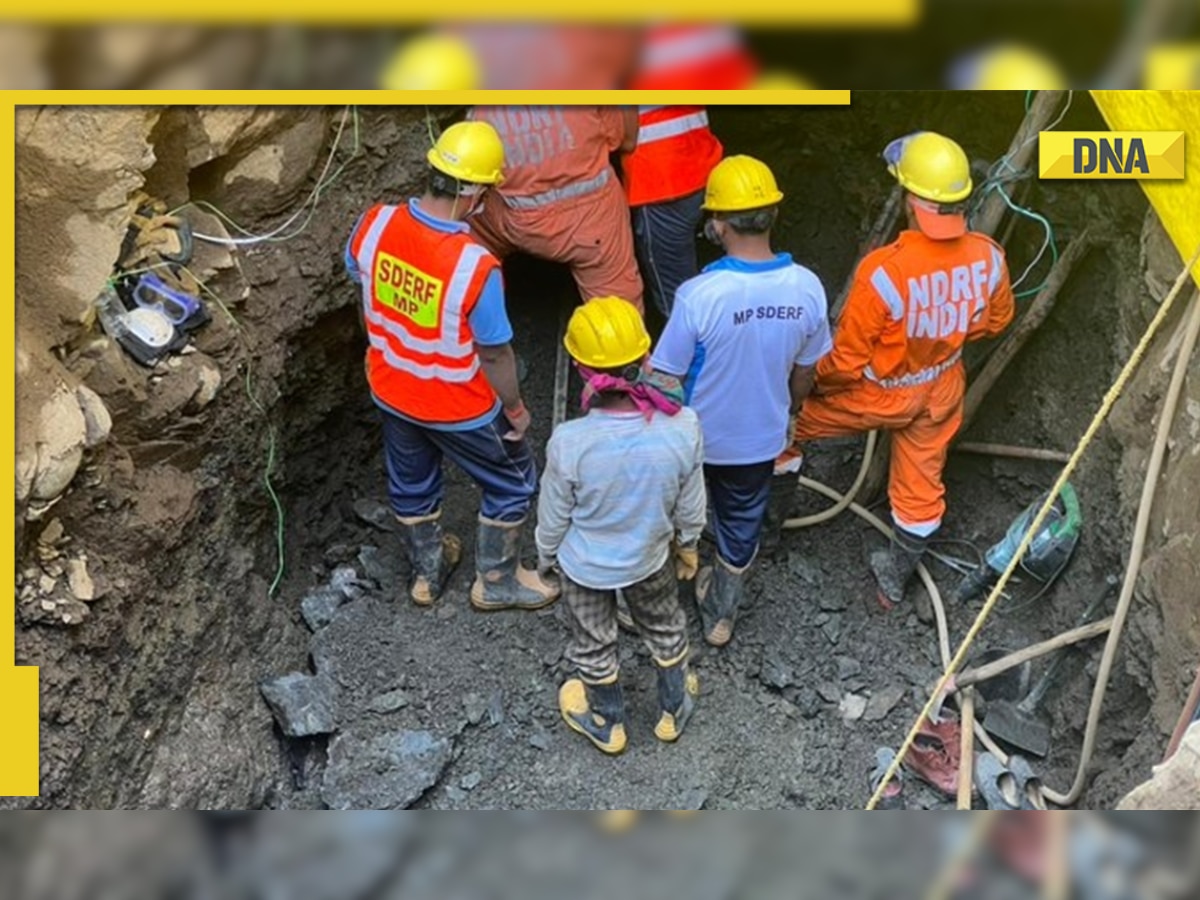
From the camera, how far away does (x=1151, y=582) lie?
3760mm

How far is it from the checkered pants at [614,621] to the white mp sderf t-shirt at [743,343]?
513mm

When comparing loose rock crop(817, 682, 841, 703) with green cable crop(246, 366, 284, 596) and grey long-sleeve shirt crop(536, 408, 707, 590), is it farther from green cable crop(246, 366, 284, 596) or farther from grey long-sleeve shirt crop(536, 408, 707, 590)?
green cable crop(246, 366, 284, 596)

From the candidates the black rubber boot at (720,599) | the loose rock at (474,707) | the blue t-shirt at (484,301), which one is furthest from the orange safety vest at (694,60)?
the loose rock at (474,707)

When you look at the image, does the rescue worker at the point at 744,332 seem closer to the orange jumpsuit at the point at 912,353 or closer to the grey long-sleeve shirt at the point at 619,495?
the orange jumpsuit at the point at 912,353

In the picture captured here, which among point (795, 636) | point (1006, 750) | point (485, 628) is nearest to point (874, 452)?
A: point (795, 636)

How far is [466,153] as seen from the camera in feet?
12.0

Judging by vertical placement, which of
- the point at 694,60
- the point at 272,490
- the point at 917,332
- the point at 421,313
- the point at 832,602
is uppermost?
the point at 694,60

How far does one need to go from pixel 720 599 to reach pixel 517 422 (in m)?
0.94

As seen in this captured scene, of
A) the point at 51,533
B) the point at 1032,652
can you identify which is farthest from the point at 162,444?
the point at 1032,652

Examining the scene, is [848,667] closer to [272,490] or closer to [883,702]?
[883,702]

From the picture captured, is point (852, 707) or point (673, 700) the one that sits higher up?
point (673, 700)

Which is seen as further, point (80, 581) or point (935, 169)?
point (935, 169)

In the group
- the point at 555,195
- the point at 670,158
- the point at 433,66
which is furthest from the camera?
the point at 670,158

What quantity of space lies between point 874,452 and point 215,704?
244cm
